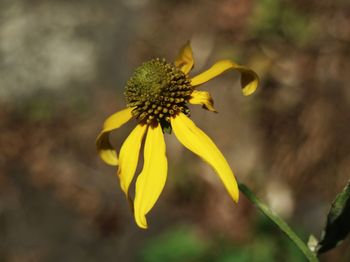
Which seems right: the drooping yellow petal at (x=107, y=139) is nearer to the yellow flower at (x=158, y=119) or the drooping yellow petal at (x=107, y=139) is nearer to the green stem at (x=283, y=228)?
the yellow flower at (x=158, y=119)

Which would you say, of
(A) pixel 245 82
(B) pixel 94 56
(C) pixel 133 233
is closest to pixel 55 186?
(C) pixel 133 233

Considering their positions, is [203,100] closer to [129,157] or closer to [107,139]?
[129,157]

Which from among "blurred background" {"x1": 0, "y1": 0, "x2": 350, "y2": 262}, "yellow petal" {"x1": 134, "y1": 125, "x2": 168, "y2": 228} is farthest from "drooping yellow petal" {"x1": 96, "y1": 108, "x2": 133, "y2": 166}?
"blurred background" {"x1": 0, "y1": 0, "x2": 350, "y2": 262}

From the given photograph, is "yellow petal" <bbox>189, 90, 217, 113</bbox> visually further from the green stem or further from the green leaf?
the green leaf

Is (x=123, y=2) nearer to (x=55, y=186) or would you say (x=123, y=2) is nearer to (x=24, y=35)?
(x=24, y=35)

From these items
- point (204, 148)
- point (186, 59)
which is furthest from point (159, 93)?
point (204, 148)
